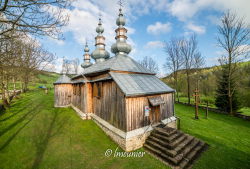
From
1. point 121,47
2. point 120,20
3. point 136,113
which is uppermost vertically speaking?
point 120,20

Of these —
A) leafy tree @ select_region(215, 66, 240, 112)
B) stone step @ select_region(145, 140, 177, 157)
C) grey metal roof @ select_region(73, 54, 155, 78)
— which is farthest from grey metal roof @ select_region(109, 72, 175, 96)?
leafy tree @ select_region(215, 66, 240, 112)

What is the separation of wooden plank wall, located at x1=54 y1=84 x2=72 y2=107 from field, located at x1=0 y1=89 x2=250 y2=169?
451cm

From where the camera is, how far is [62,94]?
14.8 meters

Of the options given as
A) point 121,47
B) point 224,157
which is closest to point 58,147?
point 121,47

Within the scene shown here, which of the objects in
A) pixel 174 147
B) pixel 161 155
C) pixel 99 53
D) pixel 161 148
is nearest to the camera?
pixel 161 155

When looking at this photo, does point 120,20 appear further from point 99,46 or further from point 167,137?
point 167,137

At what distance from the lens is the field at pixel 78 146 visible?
5512 millimetres

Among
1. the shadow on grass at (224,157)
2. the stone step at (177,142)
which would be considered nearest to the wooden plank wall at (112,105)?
the stone step at (177,142)

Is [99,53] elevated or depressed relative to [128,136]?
elevated

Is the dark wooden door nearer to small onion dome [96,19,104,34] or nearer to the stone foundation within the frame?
the stone foundation

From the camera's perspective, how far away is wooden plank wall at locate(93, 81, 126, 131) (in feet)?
22.7

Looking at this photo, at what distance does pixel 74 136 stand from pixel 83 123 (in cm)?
189

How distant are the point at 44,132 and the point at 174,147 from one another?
933cm

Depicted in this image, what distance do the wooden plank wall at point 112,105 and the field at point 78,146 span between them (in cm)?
132
